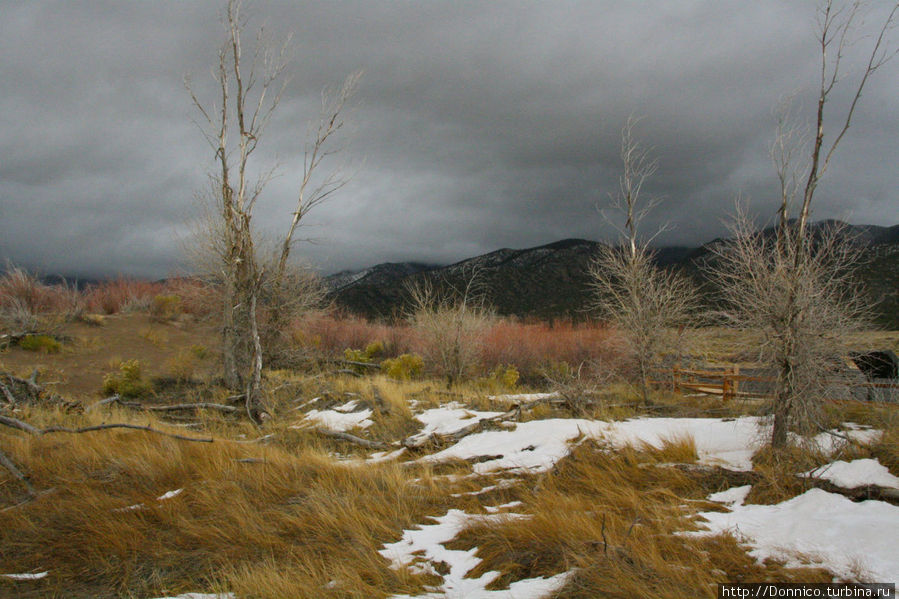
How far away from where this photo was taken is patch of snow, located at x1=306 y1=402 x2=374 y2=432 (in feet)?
29.4

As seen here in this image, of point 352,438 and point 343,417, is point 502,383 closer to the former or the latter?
point 343,417

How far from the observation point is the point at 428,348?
1684 cm

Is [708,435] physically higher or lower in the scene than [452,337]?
lower

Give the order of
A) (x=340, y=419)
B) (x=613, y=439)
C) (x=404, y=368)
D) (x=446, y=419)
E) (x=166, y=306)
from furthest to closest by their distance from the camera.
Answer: (x=166, y=306), (x=404, y=368), (x=340, y=419), (x=446, y=419), (x=613, y=439)

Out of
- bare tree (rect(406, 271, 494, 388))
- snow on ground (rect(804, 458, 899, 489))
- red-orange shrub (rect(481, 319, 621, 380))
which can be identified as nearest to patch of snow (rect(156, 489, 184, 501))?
snow on ground (rect(804, 458, 899, 489))

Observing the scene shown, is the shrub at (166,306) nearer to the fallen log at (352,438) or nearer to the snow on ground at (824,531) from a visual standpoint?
the fallen log at (352,438)

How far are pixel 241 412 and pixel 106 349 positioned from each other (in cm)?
1056

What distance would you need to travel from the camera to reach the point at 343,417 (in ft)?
31.5

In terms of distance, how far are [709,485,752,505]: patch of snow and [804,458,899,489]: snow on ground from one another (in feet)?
2.27

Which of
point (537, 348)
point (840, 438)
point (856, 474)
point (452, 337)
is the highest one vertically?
point (452, 337)

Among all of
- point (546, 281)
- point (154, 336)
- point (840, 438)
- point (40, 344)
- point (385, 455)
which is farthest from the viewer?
point (546, 281)

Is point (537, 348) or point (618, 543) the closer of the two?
point (618, 543)

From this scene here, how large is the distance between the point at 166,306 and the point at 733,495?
2555 centimetres

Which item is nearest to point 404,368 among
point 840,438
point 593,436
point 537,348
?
point 593,436
